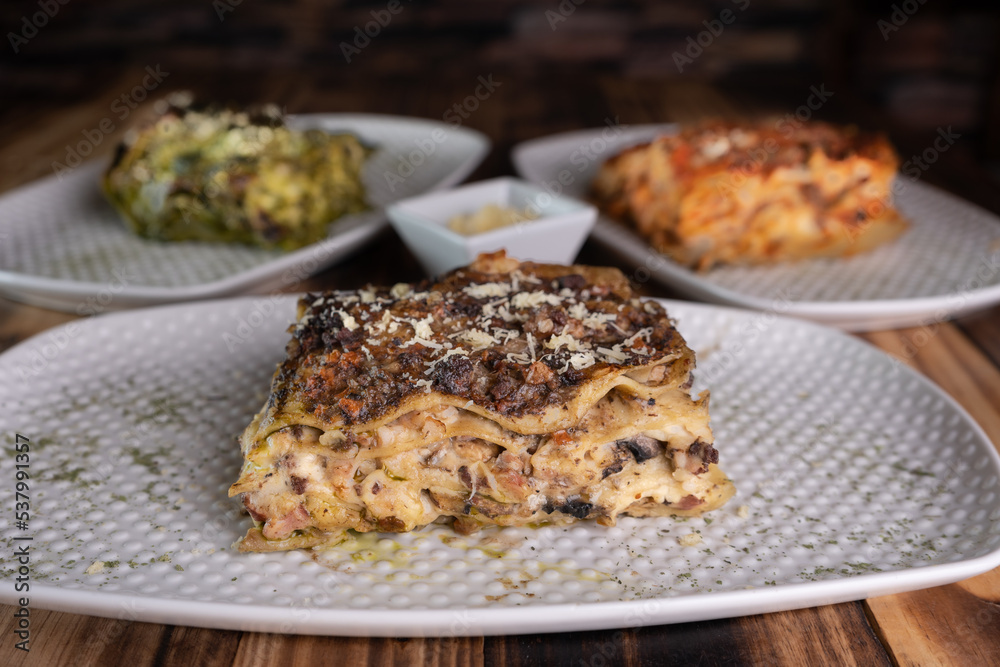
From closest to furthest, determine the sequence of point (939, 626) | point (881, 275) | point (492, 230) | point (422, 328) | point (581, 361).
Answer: point (939, 626) < point (581, 361) < point (422, 328) < point (492, 230) < point (881, 275)

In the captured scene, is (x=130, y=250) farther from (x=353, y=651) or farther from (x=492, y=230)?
(x=353, y=651)

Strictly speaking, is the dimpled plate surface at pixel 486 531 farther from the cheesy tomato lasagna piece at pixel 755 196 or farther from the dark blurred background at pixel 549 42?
the dark blurred background at pixel 549 42

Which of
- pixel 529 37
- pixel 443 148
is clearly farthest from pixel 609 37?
pixel 443 148

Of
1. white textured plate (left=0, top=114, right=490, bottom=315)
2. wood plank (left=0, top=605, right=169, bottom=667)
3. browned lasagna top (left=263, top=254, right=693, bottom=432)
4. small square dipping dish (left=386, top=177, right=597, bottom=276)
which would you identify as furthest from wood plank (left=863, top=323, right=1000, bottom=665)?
white textured plate (left=0, top=114, right=490, bottom=315)

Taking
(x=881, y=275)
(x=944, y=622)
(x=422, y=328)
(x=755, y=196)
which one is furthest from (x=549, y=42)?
(x=944, y=622)

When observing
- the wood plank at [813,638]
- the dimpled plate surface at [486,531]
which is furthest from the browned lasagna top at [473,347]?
the wood plank at [813,638]

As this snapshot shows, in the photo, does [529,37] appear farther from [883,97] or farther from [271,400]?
[271,400]

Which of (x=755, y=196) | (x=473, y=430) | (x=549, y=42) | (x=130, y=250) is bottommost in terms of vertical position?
(x=549, y=42)

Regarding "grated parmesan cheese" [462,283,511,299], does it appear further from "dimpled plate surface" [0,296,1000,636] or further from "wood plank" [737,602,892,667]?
"wood plank" [737,602,892,667]
